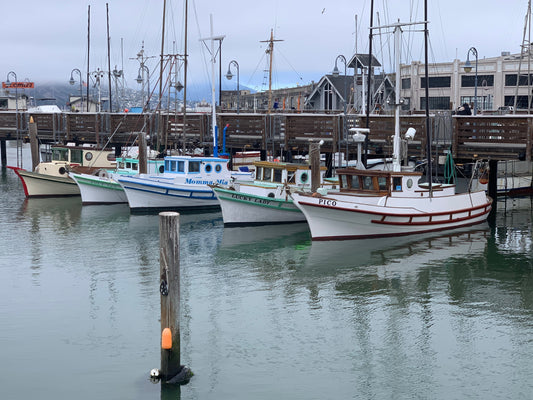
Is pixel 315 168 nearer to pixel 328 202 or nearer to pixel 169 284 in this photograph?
pixel 328 202

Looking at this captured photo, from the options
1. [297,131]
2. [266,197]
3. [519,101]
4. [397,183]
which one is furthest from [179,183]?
[519,101]

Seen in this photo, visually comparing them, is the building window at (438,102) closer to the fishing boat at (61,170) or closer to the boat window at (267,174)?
the fishing boat at (61,170)

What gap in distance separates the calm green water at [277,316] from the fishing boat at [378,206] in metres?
0.79

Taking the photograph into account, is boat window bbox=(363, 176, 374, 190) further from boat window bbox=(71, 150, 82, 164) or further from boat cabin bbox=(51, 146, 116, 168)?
boat window bbox=(71, 150, 82, 164)

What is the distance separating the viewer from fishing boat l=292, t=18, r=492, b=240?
26.9 metres

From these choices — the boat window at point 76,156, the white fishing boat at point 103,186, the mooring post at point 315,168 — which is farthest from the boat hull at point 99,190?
the mooring post at point 315,168

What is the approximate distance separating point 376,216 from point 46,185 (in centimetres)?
2300

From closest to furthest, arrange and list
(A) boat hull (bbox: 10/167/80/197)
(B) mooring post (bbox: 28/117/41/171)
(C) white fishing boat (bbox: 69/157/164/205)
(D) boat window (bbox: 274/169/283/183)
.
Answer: (D) boat window (bbox: 274/169/283/183) < (C) white fishing boat (bbox: 69/157/164/205) < (A) boat hull (bbox: 10/167/80/197) < (B) mooring post (bbox: 28/117/41/171)

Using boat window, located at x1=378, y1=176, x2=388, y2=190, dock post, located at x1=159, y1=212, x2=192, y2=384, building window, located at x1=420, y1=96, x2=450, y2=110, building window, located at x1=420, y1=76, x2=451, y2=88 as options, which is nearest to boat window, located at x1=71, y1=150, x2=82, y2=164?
boat window, located at x1=378, y1=176, x2=388, y2=190

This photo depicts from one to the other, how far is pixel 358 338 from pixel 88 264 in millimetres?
11211

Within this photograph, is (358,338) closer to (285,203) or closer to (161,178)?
(285,203)

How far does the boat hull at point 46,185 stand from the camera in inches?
1644

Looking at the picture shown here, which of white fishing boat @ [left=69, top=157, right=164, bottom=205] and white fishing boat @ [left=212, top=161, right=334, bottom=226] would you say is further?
white fishing boat @ [left=69, top=157, right=164, bottom=205]

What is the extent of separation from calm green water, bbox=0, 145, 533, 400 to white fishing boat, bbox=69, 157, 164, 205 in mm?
9318
